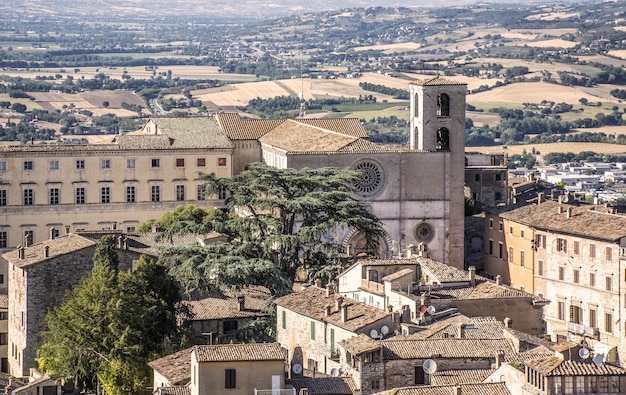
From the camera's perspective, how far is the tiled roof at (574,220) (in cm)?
7781

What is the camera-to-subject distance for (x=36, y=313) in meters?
65.3

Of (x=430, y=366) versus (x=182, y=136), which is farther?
(x=182, y=136)

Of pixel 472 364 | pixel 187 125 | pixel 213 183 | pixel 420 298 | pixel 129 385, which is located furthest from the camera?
pixel 187 125

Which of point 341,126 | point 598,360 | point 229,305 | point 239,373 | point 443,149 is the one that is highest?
point 341,126

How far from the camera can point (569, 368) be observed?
4281 cm

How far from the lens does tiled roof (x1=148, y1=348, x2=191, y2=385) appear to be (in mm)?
50906

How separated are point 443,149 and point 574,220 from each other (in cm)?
942

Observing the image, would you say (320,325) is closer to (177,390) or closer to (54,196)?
(177,390)

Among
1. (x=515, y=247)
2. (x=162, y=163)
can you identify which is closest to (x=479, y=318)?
(x=515, y=247)

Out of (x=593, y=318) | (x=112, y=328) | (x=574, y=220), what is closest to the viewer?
(x=112, y=328)

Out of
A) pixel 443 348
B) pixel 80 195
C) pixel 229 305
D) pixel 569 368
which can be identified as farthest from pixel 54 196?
pixel 569 368

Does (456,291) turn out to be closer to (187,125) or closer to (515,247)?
(515,247)

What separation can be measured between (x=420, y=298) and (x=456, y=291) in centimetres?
440

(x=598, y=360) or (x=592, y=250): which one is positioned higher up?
(x=598, y=360)
